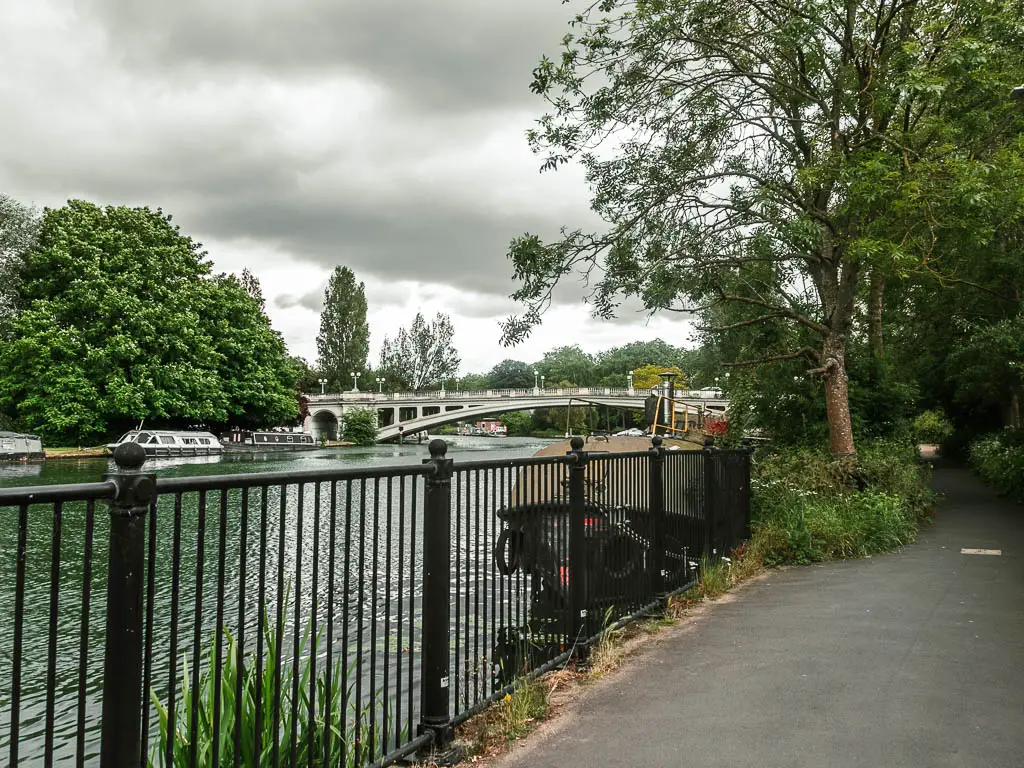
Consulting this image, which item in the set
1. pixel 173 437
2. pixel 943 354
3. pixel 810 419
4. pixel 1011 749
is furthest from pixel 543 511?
pixel 173 437

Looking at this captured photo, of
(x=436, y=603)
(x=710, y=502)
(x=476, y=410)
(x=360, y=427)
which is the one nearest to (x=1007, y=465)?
(x=710, y=502)

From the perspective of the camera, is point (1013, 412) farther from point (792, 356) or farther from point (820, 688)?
point (820, 688)

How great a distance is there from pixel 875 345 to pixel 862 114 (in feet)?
22.2

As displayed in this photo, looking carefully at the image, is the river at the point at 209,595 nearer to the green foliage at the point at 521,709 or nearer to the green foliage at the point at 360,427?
the green foliage at the point at 521,709

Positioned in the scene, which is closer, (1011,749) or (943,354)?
(1011,749)

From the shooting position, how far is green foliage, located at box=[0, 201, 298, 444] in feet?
133

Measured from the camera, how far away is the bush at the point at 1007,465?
1722cm

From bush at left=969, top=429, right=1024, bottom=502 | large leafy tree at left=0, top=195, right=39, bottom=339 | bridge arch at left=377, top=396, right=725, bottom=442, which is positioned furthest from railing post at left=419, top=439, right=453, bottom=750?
bridge arch at left=377, top=396, right=725, bottom=442

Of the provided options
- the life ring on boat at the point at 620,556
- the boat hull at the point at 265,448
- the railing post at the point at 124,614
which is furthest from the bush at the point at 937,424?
the boat hull at the point at 265,448

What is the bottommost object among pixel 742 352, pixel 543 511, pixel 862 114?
pixel 543 511

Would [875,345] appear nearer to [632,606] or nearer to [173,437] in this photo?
[632,606]

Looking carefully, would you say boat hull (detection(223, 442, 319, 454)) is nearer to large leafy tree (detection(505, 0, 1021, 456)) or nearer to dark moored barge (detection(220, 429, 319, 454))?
dark moored barge (detection(220, 429, 319, 454))

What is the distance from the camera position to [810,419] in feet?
54.1

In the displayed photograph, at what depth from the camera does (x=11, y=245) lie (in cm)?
Result: 4147
